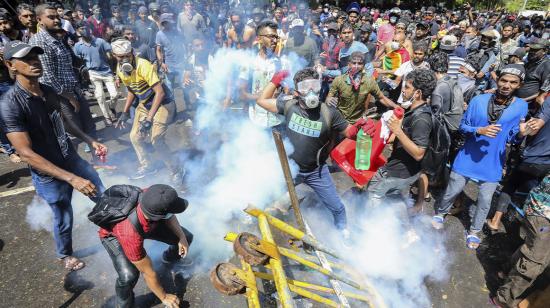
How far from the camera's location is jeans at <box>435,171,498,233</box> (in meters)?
3.67

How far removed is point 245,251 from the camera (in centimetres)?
194

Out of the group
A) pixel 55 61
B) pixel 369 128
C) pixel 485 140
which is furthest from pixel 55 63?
pixel 485 140

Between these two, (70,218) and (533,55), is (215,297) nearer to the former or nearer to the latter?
(70,218)

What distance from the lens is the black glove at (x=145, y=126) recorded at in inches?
187

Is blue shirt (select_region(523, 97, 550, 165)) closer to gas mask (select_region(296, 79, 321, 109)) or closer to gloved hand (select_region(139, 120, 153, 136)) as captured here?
gas mask (select_region(296, 79, 321, 109))

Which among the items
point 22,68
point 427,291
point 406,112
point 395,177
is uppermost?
point 22,68

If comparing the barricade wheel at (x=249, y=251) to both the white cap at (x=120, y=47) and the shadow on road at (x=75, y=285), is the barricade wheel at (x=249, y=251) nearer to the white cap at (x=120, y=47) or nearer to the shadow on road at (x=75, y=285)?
the shadow on road at (x=75, y=285)

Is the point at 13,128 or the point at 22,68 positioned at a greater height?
the point at 22,68

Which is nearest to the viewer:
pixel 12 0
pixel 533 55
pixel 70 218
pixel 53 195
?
pixel 53 195

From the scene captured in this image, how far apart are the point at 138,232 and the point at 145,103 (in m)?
3.00

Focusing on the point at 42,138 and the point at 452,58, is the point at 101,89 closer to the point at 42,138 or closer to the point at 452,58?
the point at 42,138

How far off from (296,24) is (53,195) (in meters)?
5.01

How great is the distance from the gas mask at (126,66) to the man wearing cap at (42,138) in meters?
1.35

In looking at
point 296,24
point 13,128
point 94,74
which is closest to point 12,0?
point 94,74
